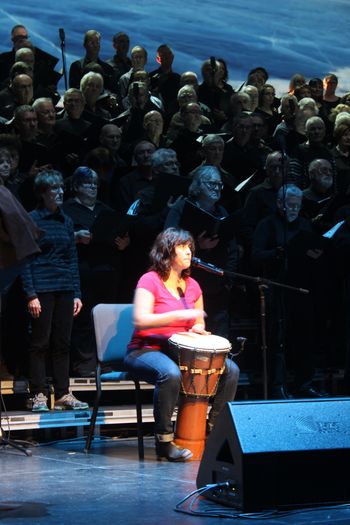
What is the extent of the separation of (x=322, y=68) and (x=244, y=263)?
4747mm

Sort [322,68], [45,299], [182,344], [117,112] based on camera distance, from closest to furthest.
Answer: [182,344], [45,299], [117,112], [322,68]

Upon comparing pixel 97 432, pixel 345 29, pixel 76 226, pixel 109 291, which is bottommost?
pixel 97 432

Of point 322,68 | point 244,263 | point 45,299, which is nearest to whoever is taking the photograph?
point 45,299

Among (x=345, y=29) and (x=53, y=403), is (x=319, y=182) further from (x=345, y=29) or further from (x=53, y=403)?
(x=345, y=29)

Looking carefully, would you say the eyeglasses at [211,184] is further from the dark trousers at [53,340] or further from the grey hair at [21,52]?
the grey hair at [21,52]

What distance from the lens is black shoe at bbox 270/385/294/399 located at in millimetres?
Answer: 7180

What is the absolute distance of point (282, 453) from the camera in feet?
14.3

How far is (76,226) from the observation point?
7117 millimetres

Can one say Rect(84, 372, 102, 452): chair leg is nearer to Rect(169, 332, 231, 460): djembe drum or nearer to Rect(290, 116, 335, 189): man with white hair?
Rect(169, 332, 231, 460): djembe drum

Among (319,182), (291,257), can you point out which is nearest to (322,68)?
(319,182)

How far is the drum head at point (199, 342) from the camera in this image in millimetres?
5855

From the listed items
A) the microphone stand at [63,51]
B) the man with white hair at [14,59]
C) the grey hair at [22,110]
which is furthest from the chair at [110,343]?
the microphone stand at [63,51]

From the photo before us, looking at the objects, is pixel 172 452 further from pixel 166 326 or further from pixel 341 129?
pixel 341 129

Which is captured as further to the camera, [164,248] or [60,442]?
[60,442]
